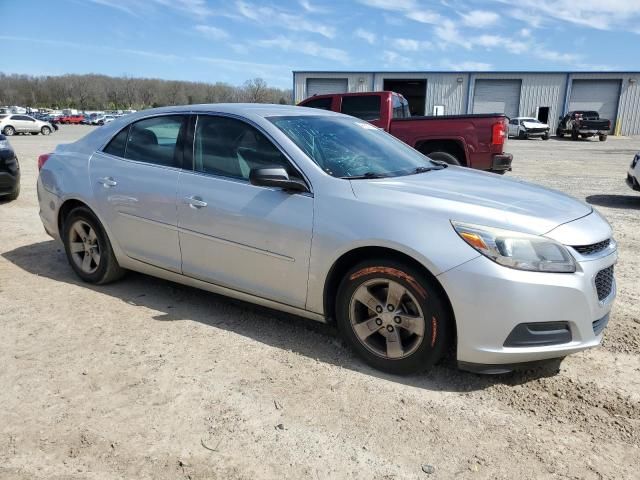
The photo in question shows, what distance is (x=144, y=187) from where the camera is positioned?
13.1 feet

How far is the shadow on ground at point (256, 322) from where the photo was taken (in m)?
3.11

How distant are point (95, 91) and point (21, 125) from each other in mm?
121724

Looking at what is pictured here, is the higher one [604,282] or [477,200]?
[477,200]

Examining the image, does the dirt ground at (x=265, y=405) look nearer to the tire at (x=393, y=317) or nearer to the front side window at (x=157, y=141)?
the tire at (x=393, y=317)

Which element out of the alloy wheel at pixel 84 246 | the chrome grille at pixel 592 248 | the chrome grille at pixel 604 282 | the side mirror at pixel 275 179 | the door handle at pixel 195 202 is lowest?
the alloy wheel at pixel 84 246

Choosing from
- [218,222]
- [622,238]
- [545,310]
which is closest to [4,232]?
[218,222]

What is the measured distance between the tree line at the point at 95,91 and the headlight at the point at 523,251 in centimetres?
13122

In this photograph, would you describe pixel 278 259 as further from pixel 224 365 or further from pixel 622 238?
pixel 622 238

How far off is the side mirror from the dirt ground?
112cm

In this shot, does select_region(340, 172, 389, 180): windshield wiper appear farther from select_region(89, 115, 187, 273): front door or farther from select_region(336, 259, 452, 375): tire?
select_region(89, 115, 187, 273): front door

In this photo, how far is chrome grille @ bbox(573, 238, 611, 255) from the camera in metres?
2.79

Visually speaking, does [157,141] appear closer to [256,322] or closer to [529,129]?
[256,322]

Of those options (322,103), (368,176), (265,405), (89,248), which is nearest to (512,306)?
(368,176)

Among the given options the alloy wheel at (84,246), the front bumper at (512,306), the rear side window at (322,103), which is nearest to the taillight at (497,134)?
the rear side window at (322,103)
